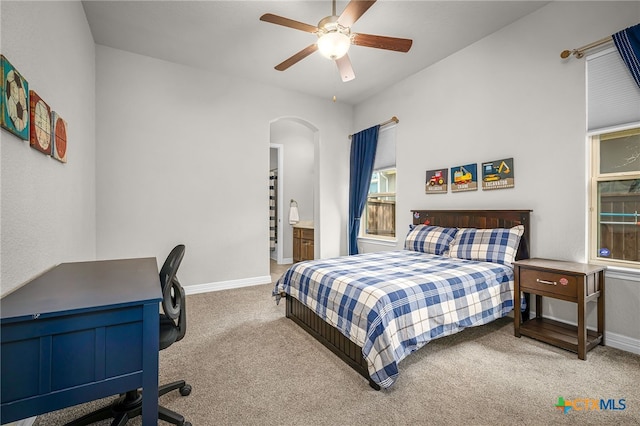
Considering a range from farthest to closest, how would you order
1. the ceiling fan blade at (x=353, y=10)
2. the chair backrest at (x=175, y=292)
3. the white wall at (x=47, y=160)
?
the ceiling fan blade at (x=353, y=10) < the chair backrest at (x=175, y=292) < the white wall at (x=47, y=160)

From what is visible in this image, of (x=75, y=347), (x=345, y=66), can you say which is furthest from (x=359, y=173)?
(x=75, y=347)

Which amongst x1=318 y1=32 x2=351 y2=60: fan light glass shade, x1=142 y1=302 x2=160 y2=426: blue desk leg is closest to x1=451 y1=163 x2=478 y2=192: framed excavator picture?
x1=318 y1=32 x2=351 y2=60: fan light glass shade

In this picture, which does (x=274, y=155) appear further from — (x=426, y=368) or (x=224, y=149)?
(x=426, y=368)

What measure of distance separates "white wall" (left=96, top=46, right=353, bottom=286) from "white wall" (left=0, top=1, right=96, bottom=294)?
0.35 metres

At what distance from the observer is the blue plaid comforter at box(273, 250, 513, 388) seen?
190cm

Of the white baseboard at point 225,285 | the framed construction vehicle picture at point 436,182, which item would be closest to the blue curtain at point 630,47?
the framed construction vehicle picture at point 436,182

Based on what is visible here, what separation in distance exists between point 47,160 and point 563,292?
3.79 meters

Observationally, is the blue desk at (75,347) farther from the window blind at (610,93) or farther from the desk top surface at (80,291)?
the window blind at (610,93)

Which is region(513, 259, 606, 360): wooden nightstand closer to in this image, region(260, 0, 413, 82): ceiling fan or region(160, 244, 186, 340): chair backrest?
region(260, 0, 413, 82): ceiling fan

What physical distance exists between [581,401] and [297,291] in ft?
6.91

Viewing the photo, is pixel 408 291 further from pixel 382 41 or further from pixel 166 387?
pixel 382 41

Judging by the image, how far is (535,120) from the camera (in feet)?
9.59

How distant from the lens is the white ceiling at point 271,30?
2773 mm

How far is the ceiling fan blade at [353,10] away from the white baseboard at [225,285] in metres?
3.44
